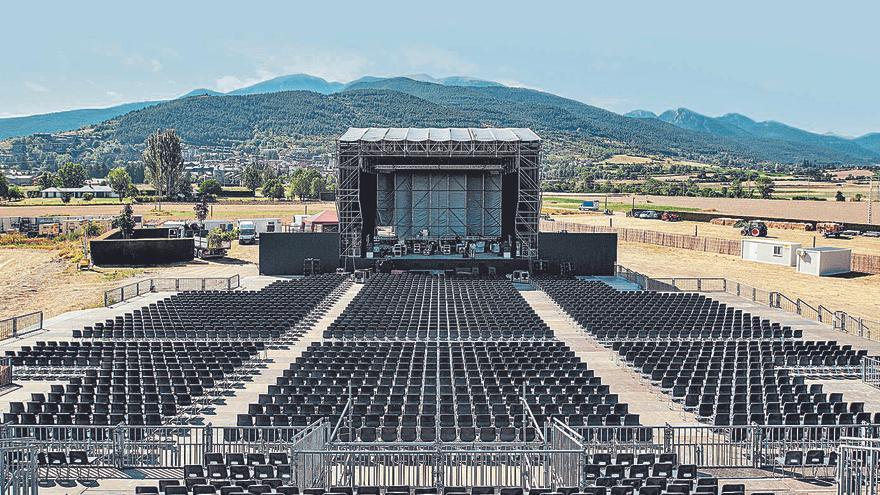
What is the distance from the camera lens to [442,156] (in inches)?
2058

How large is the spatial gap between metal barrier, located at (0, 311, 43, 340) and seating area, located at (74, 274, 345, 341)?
2768 millimetres

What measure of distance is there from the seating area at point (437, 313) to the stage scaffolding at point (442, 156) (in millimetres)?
7211

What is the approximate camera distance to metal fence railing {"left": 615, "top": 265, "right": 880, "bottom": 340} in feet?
112

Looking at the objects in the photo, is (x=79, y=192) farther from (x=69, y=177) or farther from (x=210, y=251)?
(x=210, y=251)

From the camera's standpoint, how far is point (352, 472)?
13.4m

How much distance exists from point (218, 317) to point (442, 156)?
895 inches

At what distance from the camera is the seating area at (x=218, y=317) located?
29641 millimetres

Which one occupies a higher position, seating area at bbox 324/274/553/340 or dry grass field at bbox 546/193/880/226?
dry grass field at bbox 546/193/880/226

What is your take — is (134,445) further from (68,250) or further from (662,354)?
(68,250)

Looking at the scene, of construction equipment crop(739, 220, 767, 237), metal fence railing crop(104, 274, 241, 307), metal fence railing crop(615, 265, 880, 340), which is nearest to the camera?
metal fence railing crop(615, 265, 880, 340)

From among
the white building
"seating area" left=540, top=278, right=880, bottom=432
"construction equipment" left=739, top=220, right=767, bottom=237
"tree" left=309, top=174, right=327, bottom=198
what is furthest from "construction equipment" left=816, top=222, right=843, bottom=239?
the white building

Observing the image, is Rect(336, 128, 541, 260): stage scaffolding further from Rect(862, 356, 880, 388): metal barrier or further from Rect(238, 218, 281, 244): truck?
Rect(862, 356, 880, 388): metal barrier

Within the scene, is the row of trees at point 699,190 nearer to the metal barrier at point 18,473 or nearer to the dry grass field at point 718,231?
the dry grass field at point 718,231

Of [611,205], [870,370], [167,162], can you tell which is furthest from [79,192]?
[870,370]
